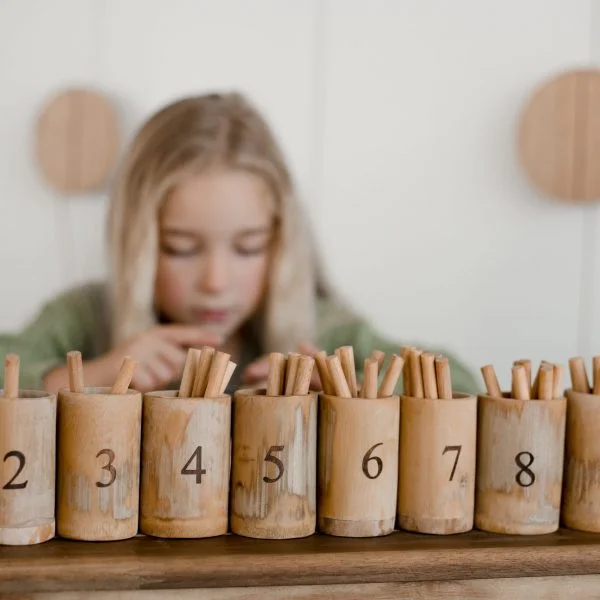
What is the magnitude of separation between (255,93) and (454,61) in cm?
25

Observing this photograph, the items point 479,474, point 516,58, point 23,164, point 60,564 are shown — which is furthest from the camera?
point 516,58

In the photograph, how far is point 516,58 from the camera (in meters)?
1.19

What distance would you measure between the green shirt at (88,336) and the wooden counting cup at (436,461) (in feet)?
1.24

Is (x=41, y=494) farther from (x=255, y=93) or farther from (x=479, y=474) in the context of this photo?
(x=255, y=93)

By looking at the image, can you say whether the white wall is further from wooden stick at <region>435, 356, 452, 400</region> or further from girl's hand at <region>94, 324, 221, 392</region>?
wooden stick at <region>435, 356, 452, 400</region>

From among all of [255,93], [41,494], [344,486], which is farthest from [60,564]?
[255,93]

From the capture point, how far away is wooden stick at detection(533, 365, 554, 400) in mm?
766

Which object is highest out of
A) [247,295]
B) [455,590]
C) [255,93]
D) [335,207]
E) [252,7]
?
[252,7]

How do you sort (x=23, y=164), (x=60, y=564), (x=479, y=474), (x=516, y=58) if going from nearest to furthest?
(x=60, y=564) < (x=479, y=474) < (x=23, y=164) < (x=516, y=58)

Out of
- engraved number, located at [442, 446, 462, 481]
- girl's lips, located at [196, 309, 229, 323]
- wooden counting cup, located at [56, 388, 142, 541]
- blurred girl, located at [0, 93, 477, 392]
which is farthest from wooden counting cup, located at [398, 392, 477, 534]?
girl's lips, located at [196, 309, 229, 323]

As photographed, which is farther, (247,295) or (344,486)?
(247,295)

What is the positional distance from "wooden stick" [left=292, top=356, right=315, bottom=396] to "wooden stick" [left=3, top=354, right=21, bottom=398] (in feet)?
0.68

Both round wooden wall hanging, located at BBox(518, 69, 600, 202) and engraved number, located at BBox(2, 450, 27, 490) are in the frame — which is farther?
round wooden wall hanging, located at BBox(518, 69, 600, 202)

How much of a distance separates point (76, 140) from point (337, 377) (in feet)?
1.67
